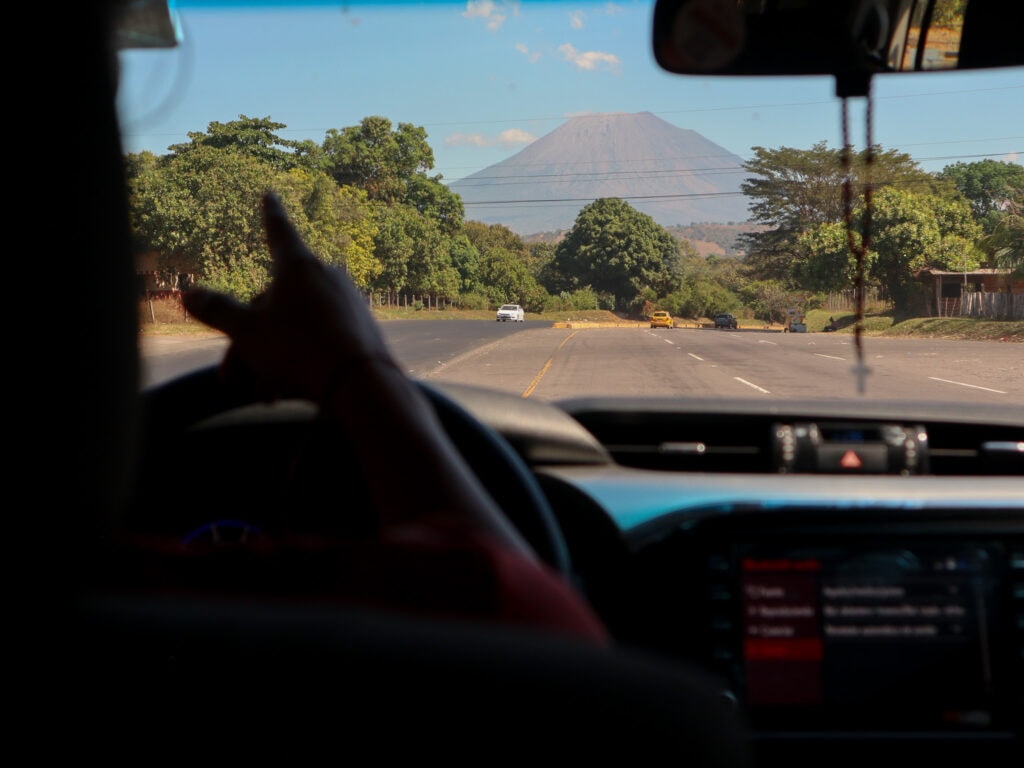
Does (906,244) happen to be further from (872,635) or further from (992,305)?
(872,635)

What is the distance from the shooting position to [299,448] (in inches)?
79.0

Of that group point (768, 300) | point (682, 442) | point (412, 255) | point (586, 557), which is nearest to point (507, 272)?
point (412, 255)

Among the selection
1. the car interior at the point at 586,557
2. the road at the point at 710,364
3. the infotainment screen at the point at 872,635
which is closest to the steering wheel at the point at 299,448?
the car interior at the point at 586,557

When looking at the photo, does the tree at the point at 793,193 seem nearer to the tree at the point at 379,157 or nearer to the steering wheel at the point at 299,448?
the tree at the point at 379,157

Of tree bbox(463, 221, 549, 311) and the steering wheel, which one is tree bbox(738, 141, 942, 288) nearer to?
tree bbox(463, 221, 549, 311)

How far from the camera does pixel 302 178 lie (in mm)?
3467

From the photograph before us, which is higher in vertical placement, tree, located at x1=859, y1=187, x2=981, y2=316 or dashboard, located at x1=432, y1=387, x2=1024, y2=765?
tree, located at x1=859, y1=187, x2=981, y2=316

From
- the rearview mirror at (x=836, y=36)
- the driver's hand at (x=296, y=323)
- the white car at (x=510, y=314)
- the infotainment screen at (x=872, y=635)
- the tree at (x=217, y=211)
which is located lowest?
the infotainment screen at (x=872, y=635)

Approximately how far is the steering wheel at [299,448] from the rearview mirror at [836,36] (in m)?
0.91

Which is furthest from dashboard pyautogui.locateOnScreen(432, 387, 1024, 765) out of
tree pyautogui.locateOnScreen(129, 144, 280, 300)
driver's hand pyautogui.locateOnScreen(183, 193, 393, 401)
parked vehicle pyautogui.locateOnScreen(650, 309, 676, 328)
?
parked vehicle pyautogui.locateOnScreen(650, 309, 676, 328)

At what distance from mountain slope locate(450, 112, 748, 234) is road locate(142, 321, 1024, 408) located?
0.57 m

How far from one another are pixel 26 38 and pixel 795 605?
6.42 ft

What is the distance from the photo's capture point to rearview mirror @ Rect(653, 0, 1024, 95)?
2.24 m

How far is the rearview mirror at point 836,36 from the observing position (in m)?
2.24
